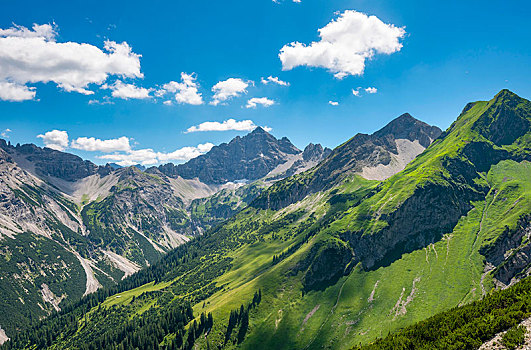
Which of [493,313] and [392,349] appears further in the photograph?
[392,349]

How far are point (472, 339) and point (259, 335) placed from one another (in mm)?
169533

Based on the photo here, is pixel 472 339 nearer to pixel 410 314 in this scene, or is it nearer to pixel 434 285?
pixel 410 314

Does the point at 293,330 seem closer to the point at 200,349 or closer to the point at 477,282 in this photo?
the point at 200,349

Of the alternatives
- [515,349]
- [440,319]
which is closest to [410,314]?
[440,319]

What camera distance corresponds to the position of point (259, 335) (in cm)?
19975

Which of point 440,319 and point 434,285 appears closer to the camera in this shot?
point 440,319

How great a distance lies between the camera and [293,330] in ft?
654

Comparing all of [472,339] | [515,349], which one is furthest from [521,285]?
[515,349]

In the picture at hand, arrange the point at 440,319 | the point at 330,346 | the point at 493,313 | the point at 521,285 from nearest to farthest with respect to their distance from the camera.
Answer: the point at 493,313
the point at 521,285
the point at 440,319
the point at 330,346

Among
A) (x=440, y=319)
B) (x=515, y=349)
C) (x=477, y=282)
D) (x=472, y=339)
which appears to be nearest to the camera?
(x=515, y=349)

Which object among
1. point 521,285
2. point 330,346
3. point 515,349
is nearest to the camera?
point 515,349

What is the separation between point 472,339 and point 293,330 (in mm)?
163633

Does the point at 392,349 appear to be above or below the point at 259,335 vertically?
above

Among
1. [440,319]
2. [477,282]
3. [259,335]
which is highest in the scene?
[440,319]
